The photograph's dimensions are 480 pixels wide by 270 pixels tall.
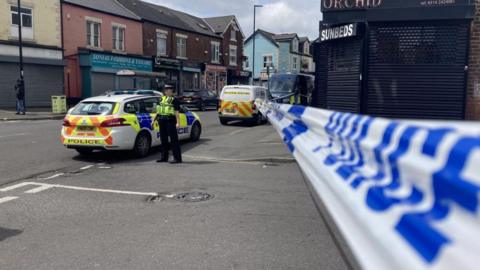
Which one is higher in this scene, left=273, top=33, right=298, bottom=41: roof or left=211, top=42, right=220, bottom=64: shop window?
left=273, top=33, right=298, bottom=41: roof

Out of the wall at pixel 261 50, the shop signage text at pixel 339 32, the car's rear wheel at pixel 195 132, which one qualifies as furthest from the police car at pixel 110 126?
the wall at pixel 261 50

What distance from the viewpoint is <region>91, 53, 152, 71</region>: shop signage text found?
3197cm

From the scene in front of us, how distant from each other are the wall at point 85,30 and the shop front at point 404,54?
2637 centimetres

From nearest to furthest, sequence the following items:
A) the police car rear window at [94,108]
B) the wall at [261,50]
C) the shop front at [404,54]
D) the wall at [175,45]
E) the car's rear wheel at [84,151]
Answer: the shop front at [404,54]
the police car rear window at [94,108]
the car's rear wheel at [84,151]
the wall at [175,45]
the wall at [261,50]

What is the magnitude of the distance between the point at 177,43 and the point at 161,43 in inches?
96.0

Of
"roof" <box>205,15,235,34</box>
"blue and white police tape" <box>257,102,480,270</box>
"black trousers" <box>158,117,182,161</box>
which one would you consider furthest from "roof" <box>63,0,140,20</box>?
"blue and white police tape" <box>257,102,480,270</box>

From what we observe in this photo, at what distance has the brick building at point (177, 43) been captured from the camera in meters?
38.7

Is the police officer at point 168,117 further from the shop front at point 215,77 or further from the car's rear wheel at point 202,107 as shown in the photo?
the shop front at point 215,77

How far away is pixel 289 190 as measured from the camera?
700 centimetres

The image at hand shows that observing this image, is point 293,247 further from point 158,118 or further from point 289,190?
point 158,118

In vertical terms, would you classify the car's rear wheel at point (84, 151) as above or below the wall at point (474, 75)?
below

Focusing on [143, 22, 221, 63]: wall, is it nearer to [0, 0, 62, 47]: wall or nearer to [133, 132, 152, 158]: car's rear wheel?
[0, 0, 62, 47]: wall

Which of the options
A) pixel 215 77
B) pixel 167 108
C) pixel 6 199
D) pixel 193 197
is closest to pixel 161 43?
pixel 215 77

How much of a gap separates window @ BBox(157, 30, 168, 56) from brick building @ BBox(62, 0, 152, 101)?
2877 mm
